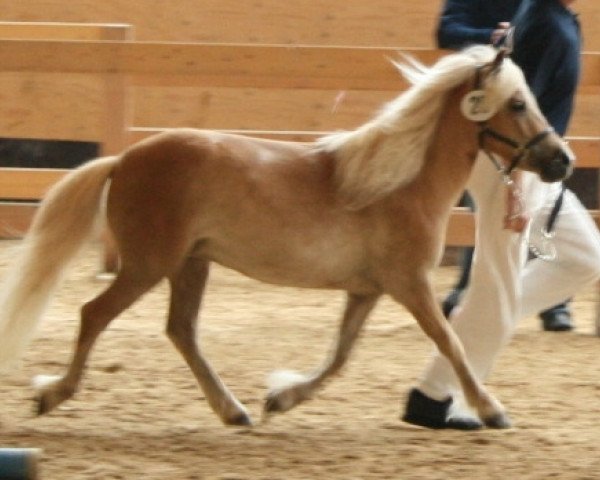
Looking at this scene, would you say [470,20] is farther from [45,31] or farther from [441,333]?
[45,31]

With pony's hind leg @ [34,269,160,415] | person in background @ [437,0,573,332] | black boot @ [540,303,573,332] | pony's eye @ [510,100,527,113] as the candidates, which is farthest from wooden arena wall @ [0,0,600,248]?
pony's hind leg @ [34,269,160,415]

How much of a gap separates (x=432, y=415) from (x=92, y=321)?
1218 millimetres

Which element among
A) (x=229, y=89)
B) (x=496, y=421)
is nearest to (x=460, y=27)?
(x=496, y=421)

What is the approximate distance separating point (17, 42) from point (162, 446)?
13.6 feet

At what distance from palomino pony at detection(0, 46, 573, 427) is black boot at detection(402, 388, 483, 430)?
179 millimetres

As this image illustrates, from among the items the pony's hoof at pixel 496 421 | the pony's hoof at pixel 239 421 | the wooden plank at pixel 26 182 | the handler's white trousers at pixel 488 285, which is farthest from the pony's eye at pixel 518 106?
the wooden plank at pixel 26 182

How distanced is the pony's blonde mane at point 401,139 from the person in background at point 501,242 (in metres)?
0.31

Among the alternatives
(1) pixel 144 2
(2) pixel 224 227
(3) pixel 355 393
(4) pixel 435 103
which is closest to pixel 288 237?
(2) pixel 224 227

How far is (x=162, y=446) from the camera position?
450 centimetres

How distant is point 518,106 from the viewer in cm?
462

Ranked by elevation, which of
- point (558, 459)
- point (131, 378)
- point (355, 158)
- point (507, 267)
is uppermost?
point (355, 158)

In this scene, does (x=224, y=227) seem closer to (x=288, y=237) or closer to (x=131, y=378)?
(x=288, y=237)

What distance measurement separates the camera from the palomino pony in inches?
182

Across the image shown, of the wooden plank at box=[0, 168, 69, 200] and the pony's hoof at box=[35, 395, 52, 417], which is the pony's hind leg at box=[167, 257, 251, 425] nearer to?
the pony's hoof at box=[35, 395, 52, 417]
